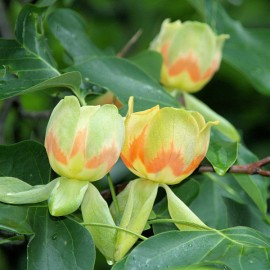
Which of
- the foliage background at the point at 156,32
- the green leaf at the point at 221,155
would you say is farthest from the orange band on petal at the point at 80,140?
the foliage background at the point at 156,32

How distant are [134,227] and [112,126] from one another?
0.48 ft

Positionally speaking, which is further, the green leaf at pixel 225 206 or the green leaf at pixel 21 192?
the green leaf at pixel 225 206

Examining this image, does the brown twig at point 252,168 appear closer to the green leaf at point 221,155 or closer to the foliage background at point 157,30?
the green leaf at point 221,155

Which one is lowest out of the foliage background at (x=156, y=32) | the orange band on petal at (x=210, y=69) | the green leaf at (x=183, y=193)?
the foliage background at (x=156, y=32)

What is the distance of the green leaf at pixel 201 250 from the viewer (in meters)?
1.01

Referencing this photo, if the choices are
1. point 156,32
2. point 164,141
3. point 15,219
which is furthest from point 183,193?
point 156,32

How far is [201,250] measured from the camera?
→ 1047 millimetres

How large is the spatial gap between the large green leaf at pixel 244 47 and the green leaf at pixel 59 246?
0.79 m

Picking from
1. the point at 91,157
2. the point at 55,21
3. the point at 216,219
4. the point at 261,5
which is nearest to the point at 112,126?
the point at 91,157

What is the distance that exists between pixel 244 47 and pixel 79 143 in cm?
90

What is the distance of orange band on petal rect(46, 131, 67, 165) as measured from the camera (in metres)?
1.06

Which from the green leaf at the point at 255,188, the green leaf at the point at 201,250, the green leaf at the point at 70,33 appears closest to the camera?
the green leaf at the point at 201,250

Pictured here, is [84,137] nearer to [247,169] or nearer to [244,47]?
[247,169]

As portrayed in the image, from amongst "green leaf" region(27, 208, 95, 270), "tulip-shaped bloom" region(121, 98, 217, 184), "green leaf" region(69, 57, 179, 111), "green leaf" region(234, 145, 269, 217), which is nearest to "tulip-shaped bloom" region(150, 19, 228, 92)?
"green leaf" region(69, 57, 179, 111)
